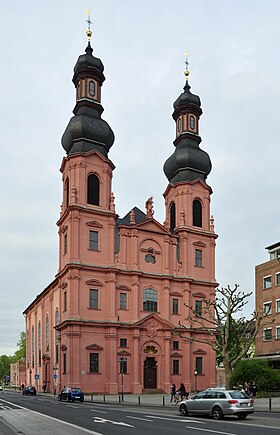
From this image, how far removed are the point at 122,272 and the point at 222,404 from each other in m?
35.7

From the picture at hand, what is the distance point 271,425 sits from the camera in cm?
2058

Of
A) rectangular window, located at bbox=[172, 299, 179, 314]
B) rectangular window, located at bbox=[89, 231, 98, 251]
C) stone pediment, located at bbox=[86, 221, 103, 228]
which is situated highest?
stone pediment, located at bbox=[86, 221, 103, 228]

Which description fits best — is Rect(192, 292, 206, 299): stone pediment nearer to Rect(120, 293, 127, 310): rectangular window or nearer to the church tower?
the church tower

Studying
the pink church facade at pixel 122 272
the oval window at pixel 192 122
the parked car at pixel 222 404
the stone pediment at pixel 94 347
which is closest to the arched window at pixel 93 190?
the pink church facade at pixel 122 272

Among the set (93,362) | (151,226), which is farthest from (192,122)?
(93,362)

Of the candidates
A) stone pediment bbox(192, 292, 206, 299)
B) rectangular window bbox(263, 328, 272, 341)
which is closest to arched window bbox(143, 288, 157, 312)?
stone pediment bbox(192, 292, 206, 299)

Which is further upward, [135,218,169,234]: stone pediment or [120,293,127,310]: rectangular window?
[135,218,169,234]: stone pediment

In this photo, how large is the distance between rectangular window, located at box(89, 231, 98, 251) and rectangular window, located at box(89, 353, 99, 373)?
1052 centimetres

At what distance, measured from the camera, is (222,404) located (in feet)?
80.2

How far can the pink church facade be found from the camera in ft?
184

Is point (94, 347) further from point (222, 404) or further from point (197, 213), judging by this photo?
point (222, 404)

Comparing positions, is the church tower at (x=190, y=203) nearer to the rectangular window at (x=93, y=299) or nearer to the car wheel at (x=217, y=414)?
the rectangular window at (x=93, y=299)

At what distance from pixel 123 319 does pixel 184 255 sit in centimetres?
1098

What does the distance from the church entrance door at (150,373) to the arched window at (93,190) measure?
17.4m
